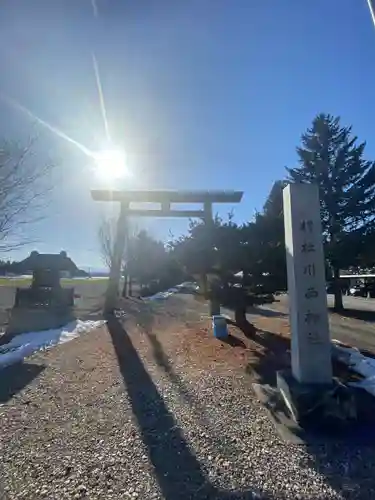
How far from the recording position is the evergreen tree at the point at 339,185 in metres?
17.1

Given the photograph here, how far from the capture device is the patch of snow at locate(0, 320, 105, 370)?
Answer: 7617 millimetres

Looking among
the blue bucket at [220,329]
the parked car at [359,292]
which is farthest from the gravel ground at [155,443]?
the parked car at [359,292]

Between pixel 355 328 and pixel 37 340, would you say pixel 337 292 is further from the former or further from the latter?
pixel 37 340

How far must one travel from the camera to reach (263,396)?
483 cm

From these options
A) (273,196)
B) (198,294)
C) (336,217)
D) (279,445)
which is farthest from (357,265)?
(279,445)

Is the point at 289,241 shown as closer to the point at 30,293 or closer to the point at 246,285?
the point at 246,285

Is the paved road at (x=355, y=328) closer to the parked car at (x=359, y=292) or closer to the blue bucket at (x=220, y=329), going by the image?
the blue bucket at (x=220, y=329)

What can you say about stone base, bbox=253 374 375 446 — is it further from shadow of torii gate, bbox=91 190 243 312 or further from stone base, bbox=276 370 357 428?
shadow of torii gate, bbox=91 190 243 312

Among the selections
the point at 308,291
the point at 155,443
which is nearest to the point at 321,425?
the point at 308,291

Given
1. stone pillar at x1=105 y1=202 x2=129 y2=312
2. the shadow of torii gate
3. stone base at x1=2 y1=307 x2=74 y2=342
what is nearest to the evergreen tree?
the shadow of torii gate

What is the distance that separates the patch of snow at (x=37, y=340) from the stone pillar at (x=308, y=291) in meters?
5.47

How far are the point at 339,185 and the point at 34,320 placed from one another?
48.5 feet

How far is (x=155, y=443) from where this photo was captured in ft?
11.5

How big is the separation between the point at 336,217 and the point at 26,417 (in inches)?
656
